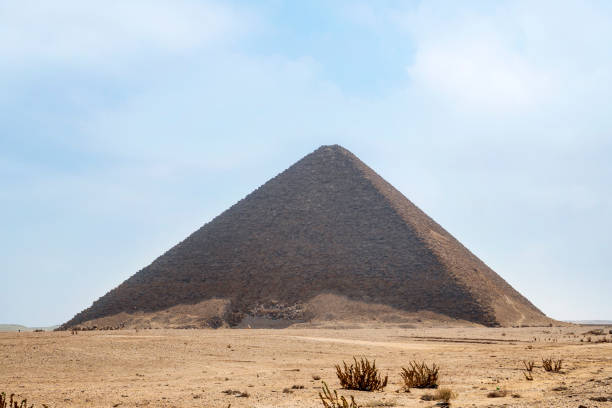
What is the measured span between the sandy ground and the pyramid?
3150cm

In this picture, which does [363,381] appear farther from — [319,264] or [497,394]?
[319,264]

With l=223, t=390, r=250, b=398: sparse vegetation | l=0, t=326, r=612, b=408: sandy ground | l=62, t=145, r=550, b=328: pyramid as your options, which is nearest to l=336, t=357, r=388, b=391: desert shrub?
l=0, t=326, r=612, b=408: sandy ground

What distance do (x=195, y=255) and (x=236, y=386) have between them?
2210 inches

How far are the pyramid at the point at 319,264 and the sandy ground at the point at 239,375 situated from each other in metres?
31.5

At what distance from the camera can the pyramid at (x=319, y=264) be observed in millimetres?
53719

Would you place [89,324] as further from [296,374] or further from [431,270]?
[296,374]

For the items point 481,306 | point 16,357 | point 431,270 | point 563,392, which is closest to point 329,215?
point 431,270

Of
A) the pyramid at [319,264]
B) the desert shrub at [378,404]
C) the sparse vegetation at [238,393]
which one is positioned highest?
the pyramid at [319,264]

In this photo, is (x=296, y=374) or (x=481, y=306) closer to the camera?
(x=296, y=374)

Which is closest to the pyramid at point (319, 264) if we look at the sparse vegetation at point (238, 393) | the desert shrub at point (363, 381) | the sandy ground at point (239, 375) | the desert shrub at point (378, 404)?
the sandy ground at point (239, 375)

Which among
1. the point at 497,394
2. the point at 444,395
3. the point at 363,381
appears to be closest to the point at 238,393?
the point at 363,381

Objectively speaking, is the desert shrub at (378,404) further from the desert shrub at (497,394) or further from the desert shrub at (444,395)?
the desert shrub at (497,394)

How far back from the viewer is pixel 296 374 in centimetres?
1394

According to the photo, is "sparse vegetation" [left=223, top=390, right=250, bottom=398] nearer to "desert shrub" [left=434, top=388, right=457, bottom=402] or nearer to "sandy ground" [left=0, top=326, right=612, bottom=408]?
"sandy ground" [left=0, top=326, right=612, bottom=408]
